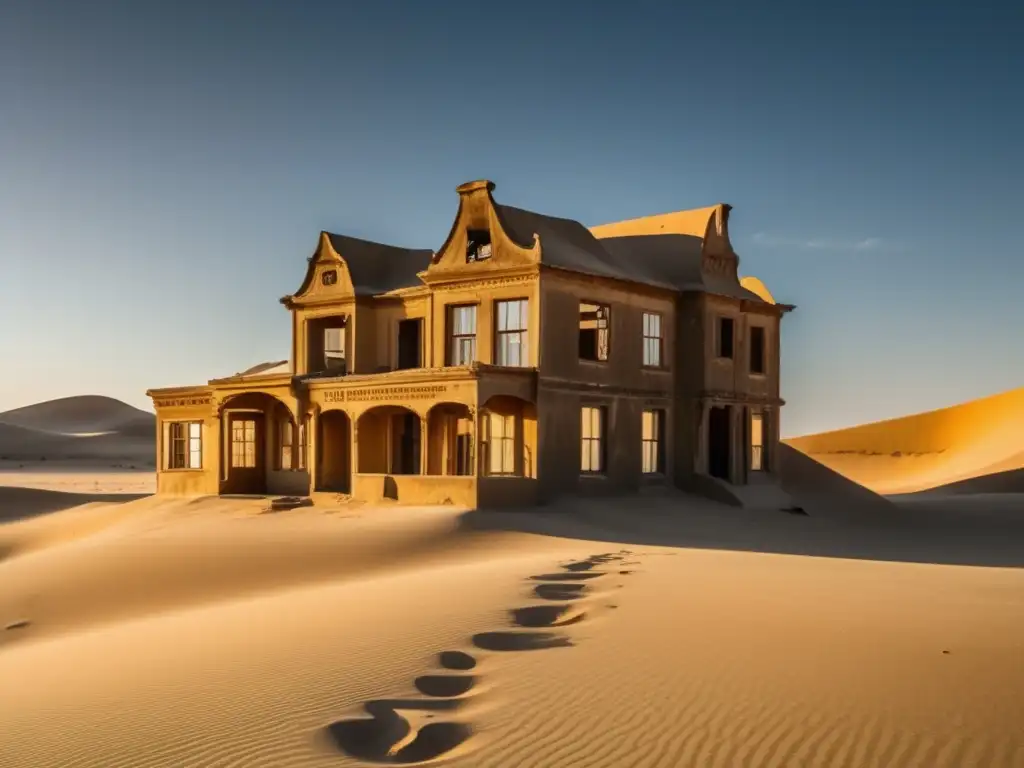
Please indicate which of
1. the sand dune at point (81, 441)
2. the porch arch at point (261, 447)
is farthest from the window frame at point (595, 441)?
the sand dune at point (81, 441)

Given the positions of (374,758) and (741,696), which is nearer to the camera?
(374,758)

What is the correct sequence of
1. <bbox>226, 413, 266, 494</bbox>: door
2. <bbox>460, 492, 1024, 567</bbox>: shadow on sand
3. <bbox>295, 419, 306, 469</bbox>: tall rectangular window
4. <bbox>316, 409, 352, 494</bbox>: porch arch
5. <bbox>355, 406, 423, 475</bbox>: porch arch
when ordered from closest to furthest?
<bbox>460, 492, 1024, 567</bbox>: shadow on sand → <bbox>355, 406, 423, 475</bbox>: porch arch → <bbox>316, 409, 352, 494</bbox>: porch arch → <bbox>295, 419, 306, 469</bbox>: tall rectangular window → <bbox>226, 413, 266, 494</bbox>: door

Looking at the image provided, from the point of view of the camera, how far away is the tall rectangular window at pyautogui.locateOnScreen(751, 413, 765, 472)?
3484 cm

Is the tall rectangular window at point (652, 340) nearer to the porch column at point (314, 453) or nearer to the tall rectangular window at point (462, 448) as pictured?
the tall rectangular window at point (462, 448)

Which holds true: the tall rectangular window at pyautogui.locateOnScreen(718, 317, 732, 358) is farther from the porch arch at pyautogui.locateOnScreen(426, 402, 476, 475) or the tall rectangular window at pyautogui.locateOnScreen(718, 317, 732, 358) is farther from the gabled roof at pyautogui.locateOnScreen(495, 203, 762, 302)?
the porch arch at pyautogui.locateOnScreen(426, 402, 476, 475)

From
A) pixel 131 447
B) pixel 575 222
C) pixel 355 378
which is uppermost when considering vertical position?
pixel 575 222

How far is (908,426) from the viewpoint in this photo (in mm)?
83000

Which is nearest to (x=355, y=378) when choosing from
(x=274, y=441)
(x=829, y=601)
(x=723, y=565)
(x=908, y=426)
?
(x=274, y=441)

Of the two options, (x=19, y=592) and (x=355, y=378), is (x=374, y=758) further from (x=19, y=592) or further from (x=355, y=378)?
(x=355, y=378)

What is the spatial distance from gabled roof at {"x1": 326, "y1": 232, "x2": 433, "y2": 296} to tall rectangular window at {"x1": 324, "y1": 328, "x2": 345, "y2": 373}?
7.25 feet

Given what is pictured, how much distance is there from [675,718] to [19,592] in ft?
54.5

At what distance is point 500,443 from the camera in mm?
29016

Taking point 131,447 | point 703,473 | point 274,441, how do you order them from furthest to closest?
point 131,447
point 274,441
point 703,473

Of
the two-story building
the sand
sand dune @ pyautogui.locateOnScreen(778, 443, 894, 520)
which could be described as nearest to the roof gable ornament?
the two-story building
